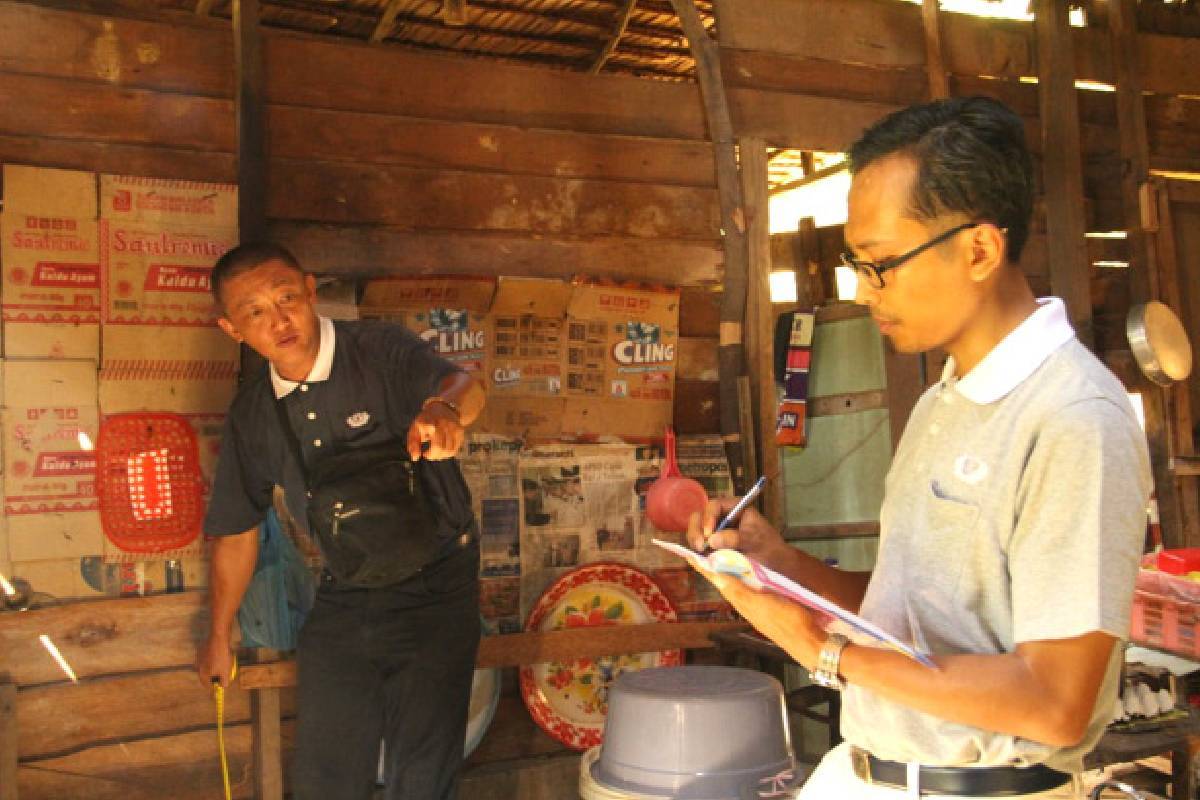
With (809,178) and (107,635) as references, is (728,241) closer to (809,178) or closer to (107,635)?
(809,178)

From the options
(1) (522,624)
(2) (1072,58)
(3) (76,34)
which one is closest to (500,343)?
(1) (522,624)

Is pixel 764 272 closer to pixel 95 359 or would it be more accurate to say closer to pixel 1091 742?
pixel 95 359

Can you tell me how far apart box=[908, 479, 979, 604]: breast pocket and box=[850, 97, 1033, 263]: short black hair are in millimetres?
410

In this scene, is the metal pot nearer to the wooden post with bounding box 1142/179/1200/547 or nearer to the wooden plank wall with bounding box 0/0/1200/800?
the wooden post with bounding box 1142/179/1200/547

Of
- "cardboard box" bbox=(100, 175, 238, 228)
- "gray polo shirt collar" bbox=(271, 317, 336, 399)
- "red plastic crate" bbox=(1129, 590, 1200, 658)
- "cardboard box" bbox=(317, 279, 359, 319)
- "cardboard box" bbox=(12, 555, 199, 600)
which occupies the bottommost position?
"red plastic crate" bbox=(1129, 590, 1200, 658)

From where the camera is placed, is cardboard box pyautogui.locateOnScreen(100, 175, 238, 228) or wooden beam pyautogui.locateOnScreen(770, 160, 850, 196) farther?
wooden beam pyautogui.locateOnScreen(770, 160, 850, 196)

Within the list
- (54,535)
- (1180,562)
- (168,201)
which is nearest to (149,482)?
(54,535)

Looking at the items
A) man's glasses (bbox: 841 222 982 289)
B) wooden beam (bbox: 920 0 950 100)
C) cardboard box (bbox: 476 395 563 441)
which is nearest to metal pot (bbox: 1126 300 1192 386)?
wooden beam (bbox: 920 0 950 100)

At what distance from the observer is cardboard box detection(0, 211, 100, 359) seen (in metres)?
3.82

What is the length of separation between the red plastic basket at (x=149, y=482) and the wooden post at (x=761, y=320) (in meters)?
2.29

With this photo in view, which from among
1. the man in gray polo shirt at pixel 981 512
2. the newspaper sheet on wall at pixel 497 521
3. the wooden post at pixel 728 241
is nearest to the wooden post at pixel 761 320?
the wooden post at pixel 728 241

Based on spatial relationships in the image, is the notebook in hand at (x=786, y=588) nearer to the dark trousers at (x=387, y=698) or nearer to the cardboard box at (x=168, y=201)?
the dark trousers at (x=387, y=698)

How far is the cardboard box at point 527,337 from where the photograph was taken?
4539mm

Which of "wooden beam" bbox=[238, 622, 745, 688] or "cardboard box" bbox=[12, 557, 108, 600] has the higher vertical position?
"cardboard box" bbox=[12, 557, 108, 600]
